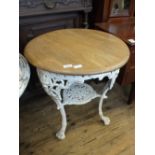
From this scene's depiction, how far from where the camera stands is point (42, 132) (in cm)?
157

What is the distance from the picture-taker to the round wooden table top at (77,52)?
1.14 m

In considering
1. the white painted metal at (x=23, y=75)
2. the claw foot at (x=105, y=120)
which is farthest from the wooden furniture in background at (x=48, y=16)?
the claw foot at (x=105, y=120)

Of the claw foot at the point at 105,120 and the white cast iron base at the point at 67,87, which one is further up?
the white cast iron base at the point at 67,87

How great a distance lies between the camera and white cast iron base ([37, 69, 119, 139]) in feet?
3.83

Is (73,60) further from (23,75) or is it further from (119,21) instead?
(119,21)

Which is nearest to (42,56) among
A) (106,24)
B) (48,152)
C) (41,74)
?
(41,74)

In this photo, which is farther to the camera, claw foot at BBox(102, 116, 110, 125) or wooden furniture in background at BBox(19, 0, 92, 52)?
claw foot at BBox(102, 116, 110, 125)

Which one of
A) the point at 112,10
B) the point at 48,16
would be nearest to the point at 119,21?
the point at 112,10

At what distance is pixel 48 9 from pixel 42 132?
2.88 ft

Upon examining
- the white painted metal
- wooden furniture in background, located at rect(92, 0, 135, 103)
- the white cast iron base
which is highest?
wooden furniture in background, located at rect(92, 0, 135, 103)

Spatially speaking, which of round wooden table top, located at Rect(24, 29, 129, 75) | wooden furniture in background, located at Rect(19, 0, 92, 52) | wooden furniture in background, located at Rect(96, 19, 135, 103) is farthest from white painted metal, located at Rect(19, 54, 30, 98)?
wooden furniture in background, located at Rect(96, 19, 135, 103)

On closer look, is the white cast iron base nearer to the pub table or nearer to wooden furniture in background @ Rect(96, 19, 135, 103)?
the pub table

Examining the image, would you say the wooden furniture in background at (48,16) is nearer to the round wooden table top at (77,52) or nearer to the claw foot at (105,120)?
the round wooden table top at (77,52)
